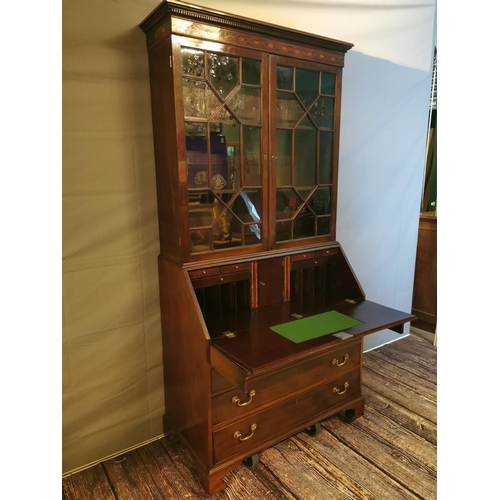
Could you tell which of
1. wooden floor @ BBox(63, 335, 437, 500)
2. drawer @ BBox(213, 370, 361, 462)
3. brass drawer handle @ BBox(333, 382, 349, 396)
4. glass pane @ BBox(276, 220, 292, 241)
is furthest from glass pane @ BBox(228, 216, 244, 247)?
wooden floor @ BBox(63, 335, 437, 500)

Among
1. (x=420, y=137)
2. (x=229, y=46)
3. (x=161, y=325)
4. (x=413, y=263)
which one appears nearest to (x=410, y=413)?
(x=413, y=263)

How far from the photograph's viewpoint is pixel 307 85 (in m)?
1.77

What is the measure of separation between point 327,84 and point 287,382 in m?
1.42

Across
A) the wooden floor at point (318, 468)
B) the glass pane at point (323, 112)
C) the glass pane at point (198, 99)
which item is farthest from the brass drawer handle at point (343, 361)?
the glass pane at point (198, 99)

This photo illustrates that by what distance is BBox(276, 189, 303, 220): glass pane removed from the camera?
1.80m

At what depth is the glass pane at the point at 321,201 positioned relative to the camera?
75.9 inches

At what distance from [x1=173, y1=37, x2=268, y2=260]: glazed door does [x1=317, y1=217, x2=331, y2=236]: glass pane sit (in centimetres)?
37

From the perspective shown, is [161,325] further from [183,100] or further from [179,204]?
[183,100]

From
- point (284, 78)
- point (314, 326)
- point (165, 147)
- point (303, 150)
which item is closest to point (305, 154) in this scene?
point (303, 150)

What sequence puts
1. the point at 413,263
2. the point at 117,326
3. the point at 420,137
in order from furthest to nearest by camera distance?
the point at 413,263 < the point at 420,137 < the point at 117,326

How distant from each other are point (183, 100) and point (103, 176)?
1.53 feet

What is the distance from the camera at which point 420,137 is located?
2797 millimetres

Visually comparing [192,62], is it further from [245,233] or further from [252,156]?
[245,233]
